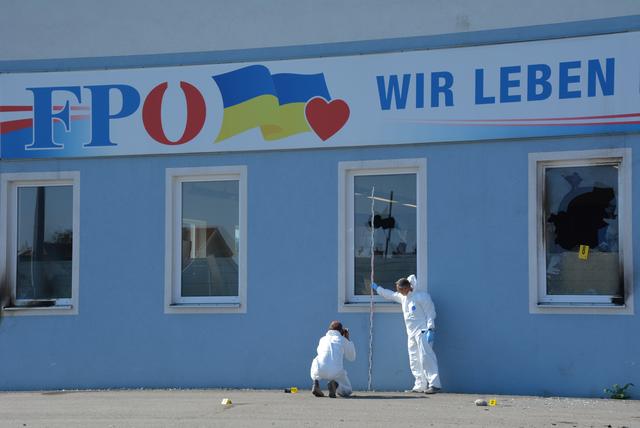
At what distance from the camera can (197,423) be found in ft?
36.9

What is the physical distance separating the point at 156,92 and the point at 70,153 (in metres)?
1.55

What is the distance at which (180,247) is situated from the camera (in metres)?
15.0

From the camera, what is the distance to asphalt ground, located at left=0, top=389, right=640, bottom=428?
36.8ft

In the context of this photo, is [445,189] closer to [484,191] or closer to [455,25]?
[484,191]

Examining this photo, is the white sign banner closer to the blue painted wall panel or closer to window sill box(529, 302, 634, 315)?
the blue painted wall panel

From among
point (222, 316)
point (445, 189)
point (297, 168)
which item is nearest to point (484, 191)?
point (445, 189)

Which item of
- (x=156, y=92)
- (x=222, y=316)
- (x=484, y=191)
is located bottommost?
(x=222, y=316)

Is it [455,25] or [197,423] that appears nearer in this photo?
[197,423]

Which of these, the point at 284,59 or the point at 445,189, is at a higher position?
the point at 284,59

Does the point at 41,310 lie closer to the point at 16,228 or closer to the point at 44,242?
the point at 44,242

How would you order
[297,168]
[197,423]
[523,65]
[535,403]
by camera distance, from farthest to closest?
[297,168] → [523,65] → [535,403] → [197,423]

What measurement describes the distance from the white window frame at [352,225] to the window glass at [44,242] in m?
4.07

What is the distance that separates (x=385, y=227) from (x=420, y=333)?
164cm

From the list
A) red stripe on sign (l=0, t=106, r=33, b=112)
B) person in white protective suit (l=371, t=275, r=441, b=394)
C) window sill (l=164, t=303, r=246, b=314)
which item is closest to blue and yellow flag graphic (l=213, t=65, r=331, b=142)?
window sill (l=164, t=303, r=246, b=314)
